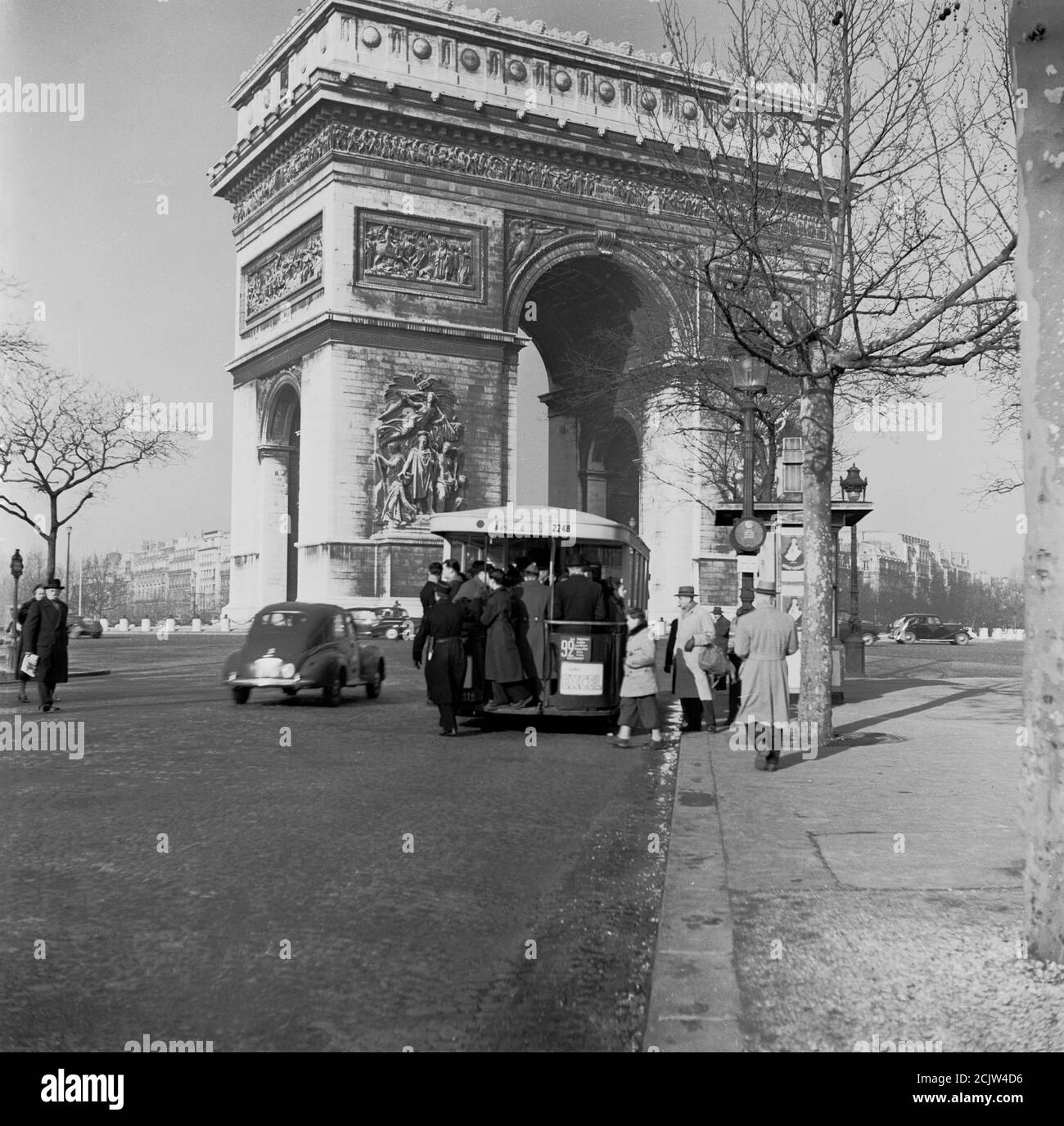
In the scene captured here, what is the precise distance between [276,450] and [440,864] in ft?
121

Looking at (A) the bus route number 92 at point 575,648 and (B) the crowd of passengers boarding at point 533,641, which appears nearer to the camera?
(B) the crowd of passengers boarding at point 533,641

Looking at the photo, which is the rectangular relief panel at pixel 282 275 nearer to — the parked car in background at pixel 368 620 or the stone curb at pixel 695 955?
the parked car in background at pixel 368 620

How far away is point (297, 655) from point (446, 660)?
4.25 m

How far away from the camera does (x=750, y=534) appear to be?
16375 millimetres

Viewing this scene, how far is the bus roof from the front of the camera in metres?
14.1

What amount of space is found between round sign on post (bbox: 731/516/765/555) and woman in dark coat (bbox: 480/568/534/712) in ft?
12.9

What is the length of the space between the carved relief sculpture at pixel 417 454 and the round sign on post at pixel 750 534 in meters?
20.3

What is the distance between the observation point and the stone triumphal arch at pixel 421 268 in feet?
119

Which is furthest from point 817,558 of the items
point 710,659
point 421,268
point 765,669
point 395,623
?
point 421,268

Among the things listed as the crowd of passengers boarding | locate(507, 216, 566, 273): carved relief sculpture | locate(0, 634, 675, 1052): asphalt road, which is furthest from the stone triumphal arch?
locate(0, 634, 675, 1052): asphalt road

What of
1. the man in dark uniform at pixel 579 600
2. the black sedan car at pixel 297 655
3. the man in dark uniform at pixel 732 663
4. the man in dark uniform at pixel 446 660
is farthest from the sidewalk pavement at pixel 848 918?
the black sedan car at pixel 297 655

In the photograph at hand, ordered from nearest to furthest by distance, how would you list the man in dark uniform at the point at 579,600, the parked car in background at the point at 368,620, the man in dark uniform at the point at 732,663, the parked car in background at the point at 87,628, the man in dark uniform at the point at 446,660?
the man in dark uniform at the point at 446,660 < the man in dark uniform at the point at 579,600 < the man in dark uniform at the point at 732,663 < the parked car in background at the point at 368,620 < the parked car in background at the point at 87,628
